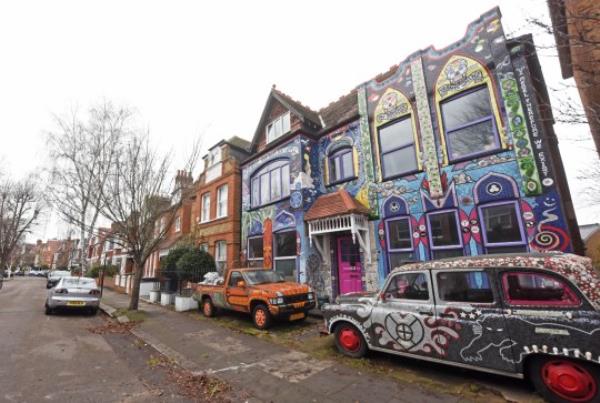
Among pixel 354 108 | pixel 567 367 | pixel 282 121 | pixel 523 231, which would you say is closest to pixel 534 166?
pixel 523 231

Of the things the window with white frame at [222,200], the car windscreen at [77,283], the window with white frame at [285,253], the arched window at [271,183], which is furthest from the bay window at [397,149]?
the car windscreen at [77,283]

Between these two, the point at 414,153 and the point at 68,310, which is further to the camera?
the point at 68,310

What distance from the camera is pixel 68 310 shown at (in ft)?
39.1

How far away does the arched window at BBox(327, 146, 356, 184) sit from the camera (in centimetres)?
1094

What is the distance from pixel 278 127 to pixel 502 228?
10314 mm

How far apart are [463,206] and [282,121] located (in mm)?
9097

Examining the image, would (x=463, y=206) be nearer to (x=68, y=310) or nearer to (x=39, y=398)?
(x=39, y=398)

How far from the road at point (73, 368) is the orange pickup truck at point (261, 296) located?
8.96 feet

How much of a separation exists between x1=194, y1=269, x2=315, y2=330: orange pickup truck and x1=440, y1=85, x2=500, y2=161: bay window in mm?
6252

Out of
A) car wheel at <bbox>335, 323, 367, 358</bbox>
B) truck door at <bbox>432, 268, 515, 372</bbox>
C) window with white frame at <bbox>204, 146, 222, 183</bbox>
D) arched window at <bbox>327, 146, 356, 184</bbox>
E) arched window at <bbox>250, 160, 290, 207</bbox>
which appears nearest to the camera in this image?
truck door at <bbox>432, 268, 515, 372</bbox>

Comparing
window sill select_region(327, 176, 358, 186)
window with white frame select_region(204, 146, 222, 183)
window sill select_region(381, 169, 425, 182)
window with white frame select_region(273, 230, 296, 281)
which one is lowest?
window with white frame select_region(273, 230, 296, 281)

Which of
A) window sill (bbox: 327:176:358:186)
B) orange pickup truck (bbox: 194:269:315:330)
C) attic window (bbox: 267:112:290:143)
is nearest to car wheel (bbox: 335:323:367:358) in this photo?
orange pickup truck (bbox: 194:269:315:330)

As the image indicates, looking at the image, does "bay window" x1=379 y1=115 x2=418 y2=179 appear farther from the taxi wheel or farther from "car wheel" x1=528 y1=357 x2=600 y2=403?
the taxi wheel

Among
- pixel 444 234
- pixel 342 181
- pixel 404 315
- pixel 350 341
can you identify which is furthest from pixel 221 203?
pixel 404 315
